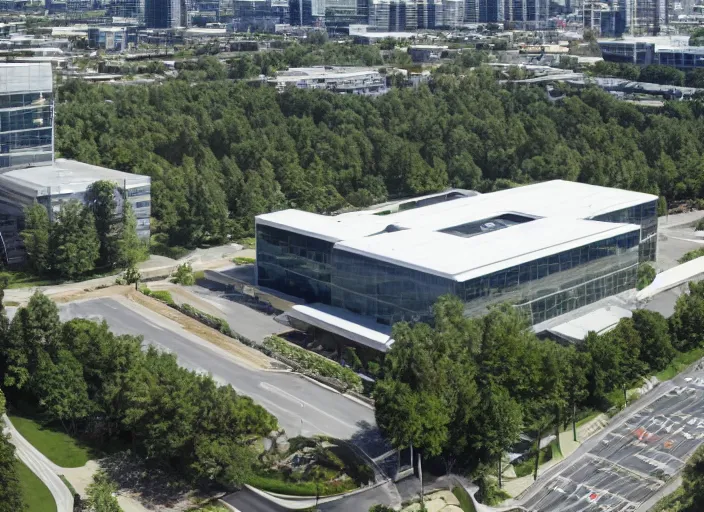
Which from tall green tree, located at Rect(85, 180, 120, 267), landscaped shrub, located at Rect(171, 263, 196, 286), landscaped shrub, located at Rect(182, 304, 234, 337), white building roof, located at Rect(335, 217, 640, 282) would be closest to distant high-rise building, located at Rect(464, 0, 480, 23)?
tall green tree, located at Rect(85, 180, 120, 267)

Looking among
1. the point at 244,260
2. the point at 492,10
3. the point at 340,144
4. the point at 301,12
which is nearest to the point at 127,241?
the point at 244,260

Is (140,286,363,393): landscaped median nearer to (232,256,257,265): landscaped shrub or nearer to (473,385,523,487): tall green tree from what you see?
(232,256,257,265): landscaped shrub

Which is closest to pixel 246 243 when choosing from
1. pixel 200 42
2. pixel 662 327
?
pixel 662 327

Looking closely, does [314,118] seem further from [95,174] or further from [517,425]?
[517,425]

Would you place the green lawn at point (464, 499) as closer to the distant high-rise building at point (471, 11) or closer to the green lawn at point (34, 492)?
the green lawn at point (34, 492)

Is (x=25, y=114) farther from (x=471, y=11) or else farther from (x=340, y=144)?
(x=471, y=11)

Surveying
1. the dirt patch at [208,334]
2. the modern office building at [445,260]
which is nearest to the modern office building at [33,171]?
the dirt patch at [208,334]
